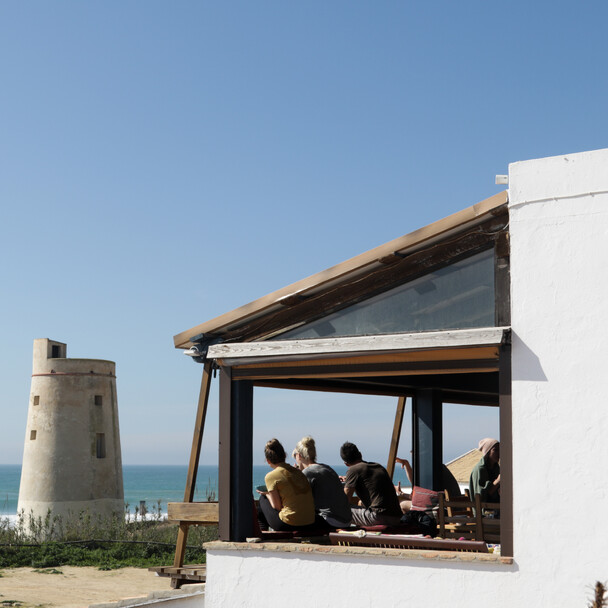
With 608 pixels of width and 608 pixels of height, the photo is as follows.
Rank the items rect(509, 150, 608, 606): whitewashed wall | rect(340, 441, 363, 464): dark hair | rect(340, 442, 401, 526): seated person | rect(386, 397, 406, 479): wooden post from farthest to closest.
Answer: rect(386, 397, 406, 479): wooden post → rect(340, 441, 363, 464): dark hair → rect(340, 442, 401, 526): seated person → rect(509, 150, 608, 606): whitewashed wall

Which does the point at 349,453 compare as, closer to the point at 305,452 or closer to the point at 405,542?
the point at 305,452

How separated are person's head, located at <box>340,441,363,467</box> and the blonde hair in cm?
38

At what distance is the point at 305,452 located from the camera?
9.33 meters

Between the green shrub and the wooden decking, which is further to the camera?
the green shrub

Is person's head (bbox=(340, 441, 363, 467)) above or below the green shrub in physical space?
above

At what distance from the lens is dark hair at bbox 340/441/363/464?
907cm

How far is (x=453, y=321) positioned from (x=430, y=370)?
0.46 metres

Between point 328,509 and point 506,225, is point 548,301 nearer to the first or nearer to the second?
point 506,225

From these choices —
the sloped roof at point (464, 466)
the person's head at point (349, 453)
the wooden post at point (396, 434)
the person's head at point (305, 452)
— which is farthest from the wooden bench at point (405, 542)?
the sloped roof at point (464, 466)

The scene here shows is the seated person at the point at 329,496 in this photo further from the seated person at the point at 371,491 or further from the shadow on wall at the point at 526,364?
the shadow on wall at the point at 526,364

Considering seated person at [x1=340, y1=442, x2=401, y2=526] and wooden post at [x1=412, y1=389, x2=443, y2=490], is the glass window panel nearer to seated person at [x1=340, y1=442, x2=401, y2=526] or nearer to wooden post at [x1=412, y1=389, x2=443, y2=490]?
seated person at [x1=340, y1=442, x2=401, y2=526]

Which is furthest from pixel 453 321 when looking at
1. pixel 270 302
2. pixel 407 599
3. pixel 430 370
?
pixel 407 599

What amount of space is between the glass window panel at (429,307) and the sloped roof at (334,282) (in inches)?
6.4

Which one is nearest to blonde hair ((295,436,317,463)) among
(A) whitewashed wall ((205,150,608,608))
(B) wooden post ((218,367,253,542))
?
(B) wooden post ((218,367,253,542))
